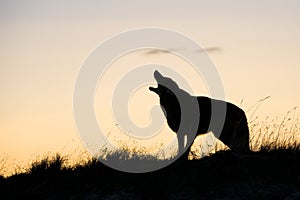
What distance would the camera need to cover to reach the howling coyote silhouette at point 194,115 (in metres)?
12.3

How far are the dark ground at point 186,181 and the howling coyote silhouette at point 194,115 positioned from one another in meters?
2.10

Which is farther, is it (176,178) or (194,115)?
(194,115)

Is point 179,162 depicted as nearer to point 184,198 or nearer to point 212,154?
point 212,154

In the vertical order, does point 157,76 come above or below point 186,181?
above

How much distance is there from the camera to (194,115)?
12.8 metres

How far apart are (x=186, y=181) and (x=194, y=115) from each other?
3.64 metres

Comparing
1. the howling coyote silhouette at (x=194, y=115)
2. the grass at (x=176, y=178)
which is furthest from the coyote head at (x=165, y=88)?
the grass at (x=176, y=178)

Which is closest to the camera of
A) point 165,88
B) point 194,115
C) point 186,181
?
point 186,181

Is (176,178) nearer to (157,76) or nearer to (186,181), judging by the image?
(186,181)

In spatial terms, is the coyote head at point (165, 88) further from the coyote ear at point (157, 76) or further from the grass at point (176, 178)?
the grass at point (176, 178)

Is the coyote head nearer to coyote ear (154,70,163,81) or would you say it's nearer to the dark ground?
coyote ear (154,70,163,81)

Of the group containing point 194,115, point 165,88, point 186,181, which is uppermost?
point 165,88

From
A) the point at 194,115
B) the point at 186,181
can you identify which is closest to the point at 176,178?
the point at 186,181

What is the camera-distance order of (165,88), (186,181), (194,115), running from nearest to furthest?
(186,181) < (194,115) < (165,88)
